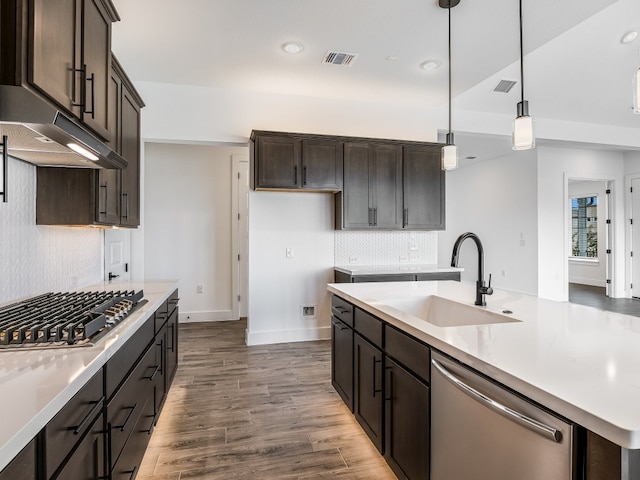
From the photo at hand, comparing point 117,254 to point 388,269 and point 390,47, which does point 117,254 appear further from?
point 390,47

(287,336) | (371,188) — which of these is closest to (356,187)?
(371,188)

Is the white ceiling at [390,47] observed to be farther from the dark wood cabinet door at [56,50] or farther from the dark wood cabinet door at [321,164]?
the dark wood cabinet door at [56,50]

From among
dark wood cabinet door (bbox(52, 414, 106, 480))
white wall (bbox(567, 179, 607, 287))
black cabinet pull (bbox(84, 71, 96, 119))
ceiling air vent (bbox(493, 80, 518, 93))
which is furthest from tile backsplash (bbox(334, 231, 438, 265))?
white wall (bbox(567, 179, 607, 287))

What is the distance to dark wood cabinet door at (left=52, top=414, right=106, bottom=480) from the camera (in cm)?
106

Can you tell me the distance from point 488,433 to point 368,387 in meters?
1.02

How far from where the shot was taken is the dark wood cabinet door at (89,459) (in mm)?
1056

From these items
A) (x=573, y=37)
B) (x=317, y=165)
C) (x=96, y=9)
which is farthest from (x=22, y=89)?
(x=573, y=37)

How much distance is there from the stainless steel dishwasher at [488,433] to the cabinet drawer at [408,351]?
6 cm

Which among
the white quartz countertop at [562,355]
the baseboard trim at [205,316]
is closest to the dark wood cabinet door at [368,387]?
the white quartz countertop at [562,355]

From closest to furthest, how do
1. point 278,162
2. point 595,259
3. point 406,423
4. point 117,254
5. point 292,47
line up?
point 406,423
point 292,47
point 117,254
point 278,162
point 595,259

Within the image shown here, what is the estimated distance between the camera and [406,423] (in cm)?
164

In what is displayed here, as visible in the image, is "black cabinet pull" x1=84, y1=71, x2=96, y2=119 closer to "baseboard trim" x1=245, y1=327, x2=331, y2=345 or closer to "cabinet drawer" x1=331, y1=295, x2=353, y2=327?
"cabinet drawer" x1=331, y1=295, x2=353, y2=327

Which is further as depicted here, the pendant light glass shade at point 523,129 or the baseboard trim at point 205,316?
the baseboard trim at point 205,316

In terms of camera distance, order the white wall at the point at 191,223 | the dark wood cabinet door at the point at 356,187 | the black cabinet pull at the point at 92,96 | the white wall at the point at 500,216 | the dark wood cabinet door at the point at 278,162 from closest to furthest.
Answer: the black cabinet pull at the point at 92,96 → the dark wood cabinet door at the point at 278,162 → the dark wood cabinet door at the point at 356,187 → the white wall at the point at 191,223 → the white wall at the point at 500,216
